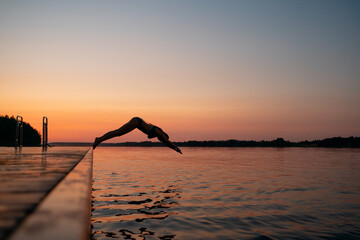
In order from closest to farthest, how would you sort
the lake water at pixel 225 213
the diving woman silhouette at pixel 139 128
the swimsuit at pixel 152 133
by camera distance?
the lake water at pixel 225 213
the diving woman silhouette at pixel 139 128
the swimsuit at pixel 152 133

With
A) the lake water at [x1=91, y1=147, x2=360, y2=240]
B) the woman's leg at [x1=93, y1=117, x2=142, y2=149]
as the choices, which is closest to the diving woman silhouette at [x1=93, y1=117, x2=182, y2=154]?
the woman's leg at [x1=93, y1=117, x2=142, y2=149]

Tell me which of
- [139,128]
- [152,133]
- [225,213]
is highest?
[139,128]

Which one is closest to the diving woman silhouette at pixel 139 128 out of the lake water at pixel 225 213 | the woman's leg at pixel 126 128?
the woman's leg at pixel 126 128

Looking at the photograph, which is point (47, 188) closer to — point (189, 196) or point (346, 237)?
point (346, 237)

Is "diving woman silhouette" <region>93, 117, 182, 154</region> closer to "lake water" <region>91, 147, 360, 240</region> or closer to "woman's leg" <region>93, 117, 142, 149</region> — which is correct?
"woman's leg" <region>93, 117, 142, 149</region>

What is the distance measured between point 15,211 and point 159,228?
20.9 ft

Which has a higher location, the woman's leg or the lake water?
the woman's leg

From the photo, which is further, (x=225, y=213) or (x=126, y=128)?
(x=126, y=128)

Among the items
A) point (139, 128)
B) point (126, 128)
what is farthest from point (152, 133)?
point (126, 128)

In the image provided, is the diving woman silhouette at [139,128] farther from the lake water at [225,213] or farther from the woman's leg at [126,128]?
the lake water at [225,213]

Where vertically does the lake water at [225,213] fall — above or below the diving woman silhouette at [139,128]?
below

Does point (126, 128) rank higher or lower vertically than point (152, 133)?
higher

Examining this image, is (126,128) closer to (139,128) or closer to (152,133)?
(139,128)

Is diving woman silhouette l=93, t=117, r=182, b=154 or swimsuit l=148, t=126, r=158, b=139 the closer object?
diving woman silhouette l=93, t=117, r=182, b=154
